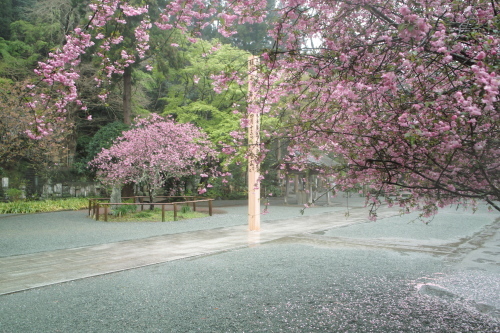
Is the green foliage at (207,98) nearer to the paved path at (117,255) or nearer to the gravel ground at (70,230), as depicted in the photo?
the gravel ground at (70,230)

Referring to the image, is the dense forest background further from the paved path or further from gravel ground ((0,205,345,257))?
the paved path

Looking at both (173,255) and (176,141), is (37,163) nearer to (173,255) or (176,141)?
(176,141)

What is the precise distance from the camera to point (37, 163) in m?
18.8

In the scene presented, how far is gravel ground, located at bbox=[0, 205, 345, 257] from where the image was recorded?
8.42 meters

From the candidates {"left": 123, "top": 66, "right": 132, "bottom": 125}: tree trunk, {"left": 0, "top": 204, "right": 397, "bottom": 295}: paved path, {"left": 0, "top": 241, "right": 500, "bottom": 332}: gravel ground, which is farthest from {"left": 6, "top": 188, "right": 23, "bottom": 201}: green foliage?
{"left": 0, "top": 241, "right": 500, "bottom": 332}: gravel ground

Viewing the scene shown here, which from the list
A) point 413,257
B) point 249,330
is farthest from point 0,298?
point 413,257

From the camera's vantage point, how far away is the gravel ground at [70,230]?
842 cm

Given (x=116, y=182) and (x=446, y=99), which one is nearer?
(x=446, y=99)

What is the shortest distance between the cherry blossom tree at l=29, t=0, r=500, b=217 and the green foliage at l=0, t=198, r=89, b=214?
12967mm

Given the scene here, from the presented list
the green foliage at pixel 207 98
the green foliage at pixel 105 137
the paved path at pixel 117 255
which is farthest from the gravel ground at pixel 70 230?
the green foliage at pixel 207 98

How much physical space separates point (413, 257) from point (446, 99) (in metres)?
5.10

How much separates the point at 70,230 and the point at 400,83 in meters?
10.3

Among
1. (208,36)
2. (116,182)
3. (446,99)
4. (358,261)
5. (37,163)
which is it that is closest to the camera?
(446,99)

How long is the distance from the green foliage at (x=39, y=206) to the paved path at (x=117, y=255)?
31.5 ft
